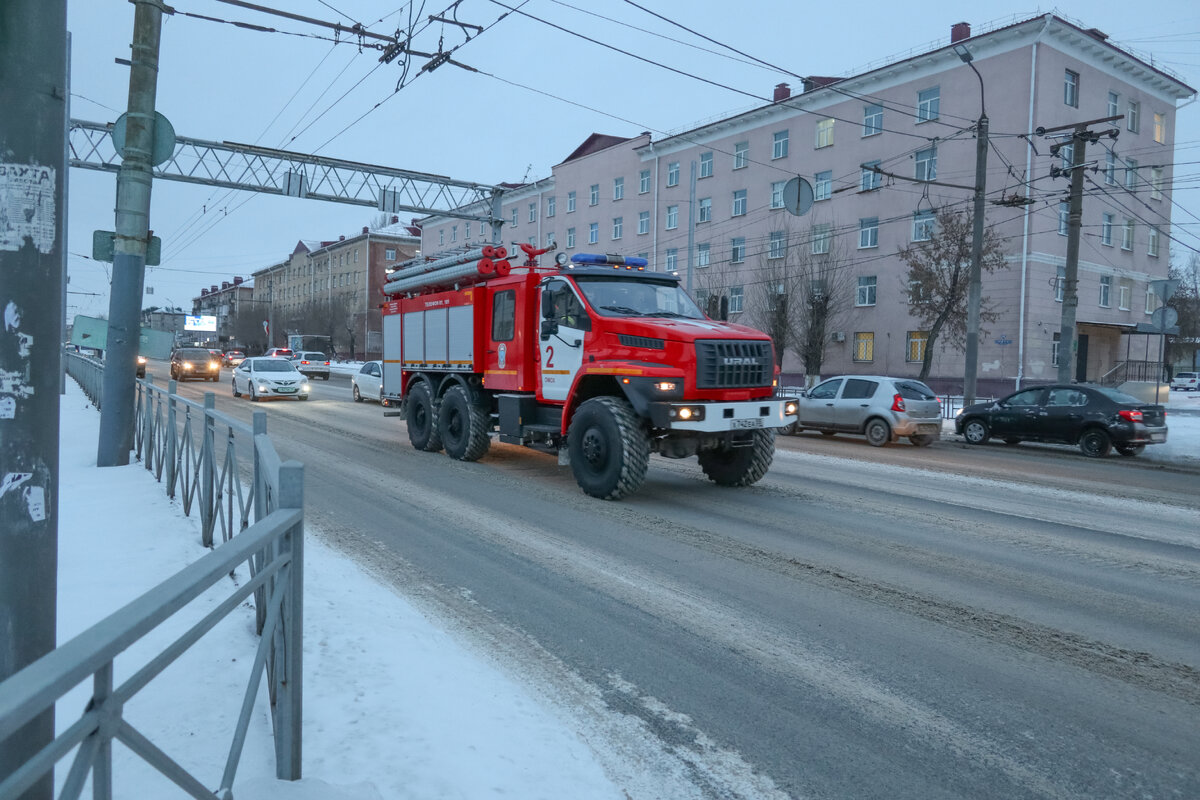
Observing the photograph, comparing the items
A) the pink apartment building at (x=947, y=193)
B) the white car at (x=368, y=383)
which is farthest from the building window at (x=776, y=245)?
the white car at (x=368, y=383)

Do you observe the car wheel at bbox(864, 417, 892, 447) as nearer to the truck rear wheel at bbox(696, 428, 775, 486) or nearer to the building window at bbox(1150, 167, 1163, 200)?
the truck rear wheel at bbox(696, 428, 775, 486)

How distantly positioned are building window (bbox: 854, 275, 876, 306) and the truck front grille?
29.2m

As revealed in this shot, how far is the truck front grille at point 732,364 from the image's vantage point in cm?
945

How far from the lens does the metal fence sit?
1540mm

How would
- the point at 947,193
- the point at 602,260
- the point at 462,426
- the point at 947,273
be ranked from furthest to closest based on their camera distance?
1. the point at 947,193
2. the point at 947,273
3. the point at 462,426
4. the point at 602,260

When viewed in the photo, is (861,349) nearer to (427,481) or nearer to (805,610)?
(427,481)

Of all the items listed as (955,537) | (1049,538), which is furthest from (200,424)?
(1049,538)

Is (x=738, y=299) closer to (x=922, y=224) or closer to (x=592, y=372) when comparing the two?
(x=922, y=224)

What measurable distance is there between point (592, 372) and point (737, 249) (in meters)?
34.3

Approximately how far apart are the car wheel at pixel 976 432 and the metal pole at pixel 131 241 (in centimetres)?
1676

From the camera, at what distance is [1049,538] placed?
8227 mm

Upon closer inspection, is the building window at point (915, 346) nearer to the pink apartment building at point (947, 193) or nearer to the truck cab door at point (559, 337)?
the pink apartment building at point (947, 193)

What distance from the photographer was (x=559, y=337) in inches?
433

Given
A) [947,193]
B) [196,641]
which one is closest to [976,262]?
[947,193]
